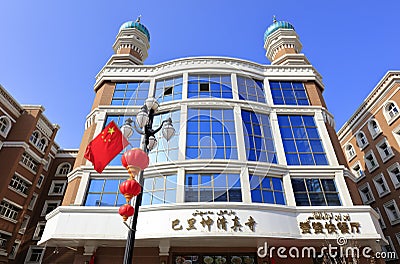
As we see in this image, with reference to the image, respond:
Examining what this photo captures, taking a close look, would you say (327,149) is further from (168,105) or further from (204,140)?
(168,105)

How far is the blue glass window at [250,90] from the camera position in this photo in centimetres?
1490

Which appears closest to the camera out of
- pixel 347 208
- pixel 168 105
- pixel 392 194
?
pixel 347 208

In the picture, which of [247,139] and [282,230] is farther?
[247,139]

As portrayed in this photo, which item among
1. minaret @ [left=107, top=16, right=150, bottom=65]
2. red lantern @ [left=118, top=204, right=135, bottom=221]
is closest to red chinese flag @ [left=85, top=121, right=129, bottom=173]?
red lantern @ [left=118, top=204, right=135, bottom=221]

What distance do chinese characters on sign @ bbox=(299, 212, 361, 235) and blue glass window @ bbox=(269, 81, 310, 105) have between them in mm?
6989

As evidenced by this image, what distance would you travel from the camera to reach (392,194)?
19.2 meters

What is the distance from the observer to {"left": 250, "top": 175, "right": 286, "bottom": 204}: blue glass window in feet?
37.5

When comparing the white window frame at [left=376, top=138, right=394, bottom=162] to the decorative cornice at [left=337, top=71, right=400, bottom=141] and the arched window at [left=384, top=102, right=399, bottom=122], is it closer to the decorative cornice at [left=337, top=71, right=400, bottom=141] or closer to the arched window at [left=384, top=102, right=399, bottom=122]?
the arched window at [left=384, top=102, right=399, bottom=122]

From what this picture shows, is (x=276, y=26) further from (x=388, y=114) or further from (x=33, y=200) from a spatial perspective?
(x=33, y=200)

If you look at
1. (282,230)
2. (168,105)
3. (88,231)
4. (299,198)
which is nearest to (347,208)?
(299,198)

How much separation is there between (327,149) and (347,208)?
3.43 m

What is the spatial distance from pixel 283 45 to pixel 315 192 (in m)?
12.5

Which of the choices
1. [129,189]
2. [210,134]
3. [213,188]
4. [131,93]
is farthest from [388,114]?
[129,189]

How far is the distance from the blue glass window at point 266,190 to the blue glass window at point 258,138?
1.08 m
